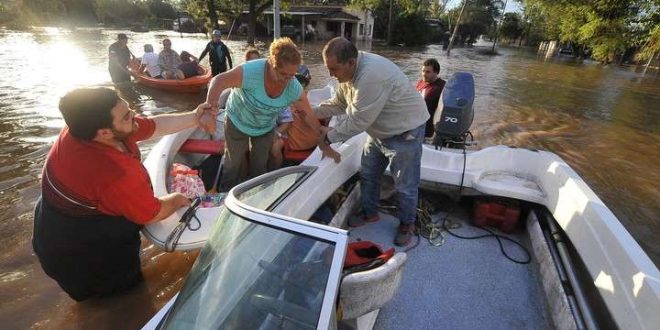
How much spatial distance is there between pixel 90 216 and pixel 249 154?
4.97 ft

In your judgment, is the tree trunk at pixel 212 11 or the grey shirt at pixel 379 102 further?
the tree trunk at pixel 212 11

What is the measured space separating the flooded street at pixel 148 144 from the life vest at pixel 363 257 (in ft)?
5.19

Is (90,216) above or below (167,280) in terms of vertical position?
above

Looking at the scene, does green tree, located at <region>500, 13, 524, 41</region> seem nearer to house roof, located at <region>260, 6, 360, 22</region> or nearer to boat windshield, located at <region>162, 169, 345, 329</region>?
house roof, located at <region>260, 6, 360, 22</region>

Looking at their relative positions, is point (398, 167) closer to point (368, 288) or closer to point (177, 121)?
point (368, 288)

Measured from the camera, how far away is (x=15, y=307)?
8.93 feet

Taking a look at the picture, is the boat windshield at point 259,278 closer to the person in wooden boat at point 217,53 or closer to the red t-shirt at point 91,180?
the red t-shirt at point 91,180

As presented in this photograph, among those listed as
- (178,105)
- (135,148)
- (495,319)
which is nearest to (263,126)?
(135,148)

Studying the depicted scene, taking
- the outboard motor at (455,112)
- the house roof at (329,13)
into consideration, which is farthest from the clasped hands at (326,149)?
the house roof at (329,13)

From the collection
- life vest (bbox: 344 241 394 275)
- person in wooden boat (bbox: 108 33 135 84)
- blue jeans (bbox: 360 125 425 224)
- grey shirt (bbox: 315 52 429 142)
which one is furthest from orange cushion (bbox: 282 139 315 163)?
person in wooden boat (bbox: 108 33 135 84)

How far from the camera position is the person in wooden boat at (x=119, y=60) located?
32.4ft

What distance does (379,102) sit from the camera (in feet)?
7.99

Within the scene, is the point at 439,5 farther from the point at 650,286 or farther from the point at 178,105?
the point at 650,286

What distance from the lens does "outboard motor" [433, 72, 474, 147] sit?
411 centimetres
